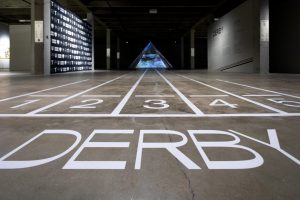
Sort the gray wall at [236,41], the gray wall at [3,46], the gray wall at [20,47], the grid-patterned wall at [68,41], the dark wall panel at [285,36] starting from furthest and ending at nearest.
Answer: the gray wall at [3,46] → the gray wall at [20,47] → the gray wall at [236,41] → the grid-patterned wall at [68,41] → the dark wall panel at [285,36]

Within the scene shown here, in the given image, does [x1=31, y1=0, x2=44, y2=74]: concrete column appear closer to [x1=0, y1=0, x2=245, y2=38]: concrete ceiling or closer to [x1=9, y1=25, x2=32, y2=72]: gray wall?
[x1=0, y1=0, x2=245, y2=38]: concrete ceiling

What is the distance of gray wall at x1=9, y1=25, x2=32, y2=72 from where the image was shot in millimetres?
30953

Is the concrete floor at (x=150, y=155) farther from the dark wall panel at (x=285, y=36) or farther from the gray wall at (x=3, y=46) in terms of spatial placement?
the gray wall at (x=3, y=46)

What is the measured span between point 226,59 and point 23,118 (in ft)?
86.0

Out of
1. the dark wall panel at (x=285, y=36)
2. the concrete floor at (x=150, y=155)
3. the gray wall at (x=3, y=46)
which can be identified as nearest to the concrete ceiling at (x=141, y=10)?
the gray wall at (x=3, y=46)

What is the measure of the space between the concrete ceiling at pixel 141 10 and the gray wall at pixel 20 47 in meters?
1.97

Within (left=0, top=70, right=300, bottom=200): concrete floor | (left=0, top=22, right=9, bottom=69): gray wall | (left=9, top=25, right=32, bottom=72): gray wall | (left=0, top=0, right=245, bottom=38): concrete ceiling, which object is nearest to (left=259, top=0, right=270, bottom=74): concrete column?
(left=0, top=0, right=245, bottom=38): concrete ceiling

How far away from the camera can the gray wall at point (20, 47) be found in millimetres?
30953

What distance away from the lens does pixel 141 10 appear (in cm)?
2972

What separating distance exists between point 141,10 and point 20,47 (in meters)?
12.3

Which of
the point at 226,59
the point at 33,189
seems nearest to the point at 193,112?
the point at 33,189

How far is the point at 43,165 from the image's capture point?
105 inches

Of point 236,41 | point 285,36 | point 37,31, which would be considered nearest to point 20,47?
point 37,31

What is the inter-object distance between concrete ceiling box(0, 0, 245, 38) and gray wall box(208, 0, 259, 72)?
1.66 m
